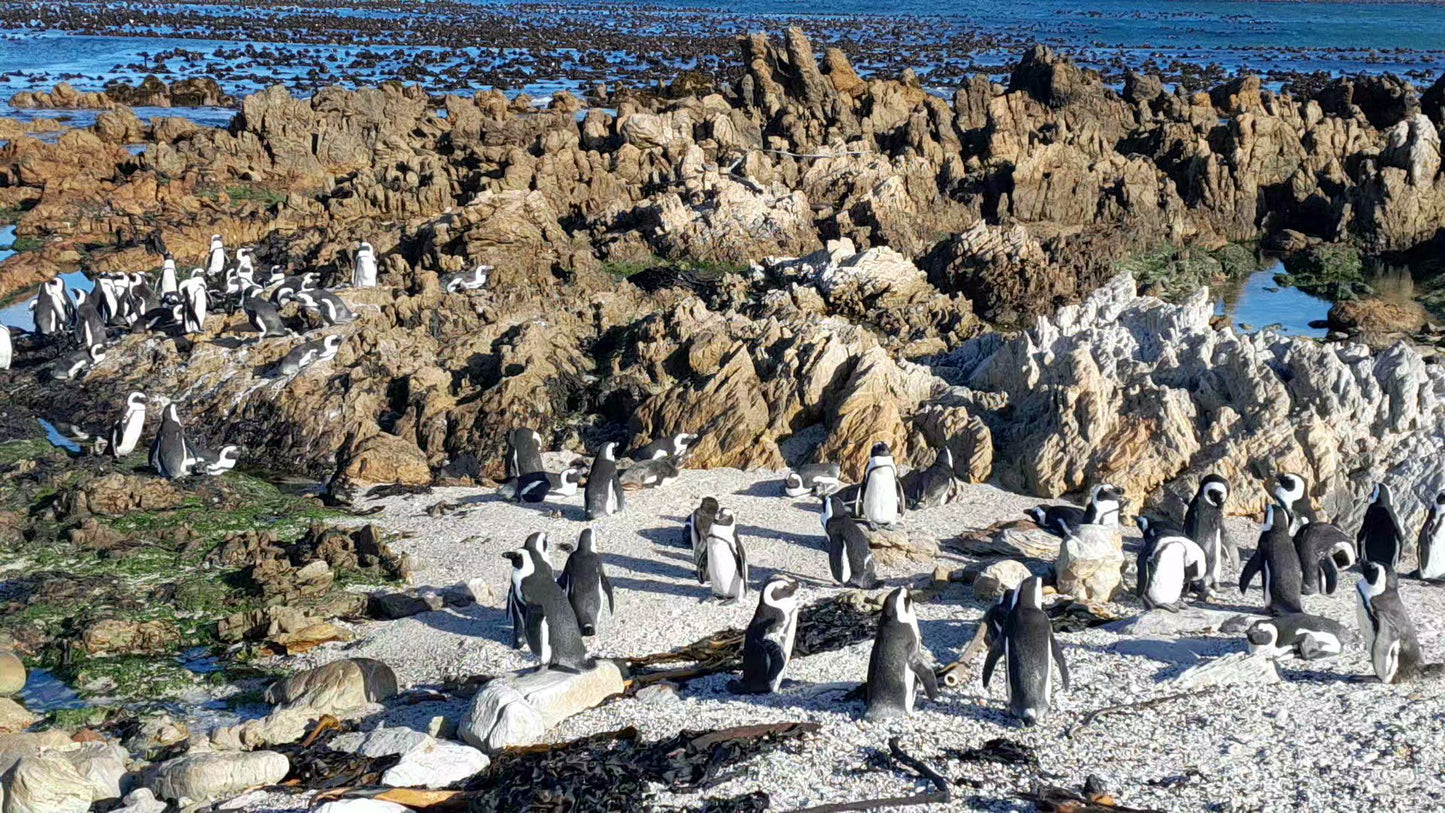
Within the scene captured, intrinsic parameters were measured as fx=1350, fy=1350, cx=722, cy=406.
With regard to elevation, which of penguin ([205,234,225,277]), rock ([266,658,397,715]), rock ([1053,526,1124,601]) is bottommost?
rock ([266,658,397,715])

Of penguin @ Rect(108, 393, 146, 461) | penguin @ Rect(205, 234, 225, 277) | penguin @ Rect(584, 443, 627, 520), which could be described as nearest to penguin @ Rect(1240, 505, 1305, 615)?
penguin @ Rect(584, 443, 627, 520)

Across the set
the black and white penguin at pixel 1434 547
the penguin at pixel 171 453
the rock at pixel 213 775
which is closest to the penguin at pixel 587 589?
the rock at pixel 213 775

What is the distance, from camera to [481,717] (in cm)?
885

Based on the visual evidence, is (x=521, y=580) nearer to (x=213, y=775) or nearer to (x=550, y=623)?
(x=550, y=623)

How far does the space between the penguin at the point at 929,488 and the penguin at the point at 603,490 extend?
2891 mm

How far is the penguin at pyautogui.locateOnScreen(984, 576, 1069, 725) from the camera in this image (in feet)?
28.3

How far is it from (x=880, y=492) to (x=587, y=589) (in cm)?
333

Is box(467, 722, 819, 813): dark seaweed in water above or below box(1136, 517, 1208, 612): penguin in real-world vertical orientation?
below

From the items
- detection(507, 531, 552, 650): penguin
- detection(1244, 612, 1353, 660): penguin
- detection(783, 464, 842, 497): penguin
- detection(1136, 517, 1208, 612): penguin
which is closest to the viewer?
detection(1244, 612, 1353, 660): penguin

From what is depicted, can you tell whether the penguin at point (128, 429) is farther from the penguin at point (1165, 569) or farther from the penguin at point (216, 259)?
the penguin at point (1165, 569)

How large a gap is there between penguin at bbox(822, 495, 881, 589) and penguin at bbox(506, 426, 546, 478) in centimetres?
426

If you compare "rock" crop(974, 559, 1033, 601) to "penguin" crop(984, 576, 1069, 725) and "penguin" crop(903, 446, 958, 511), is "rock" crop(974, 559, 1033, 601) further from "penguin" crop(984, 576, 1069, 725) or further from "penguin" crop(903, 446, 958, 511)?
"penguin" crop(903, 446, 958, 511)

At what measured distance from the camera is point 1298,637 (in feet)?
31.2

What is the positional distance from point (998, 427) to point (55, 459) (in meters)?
10.5
